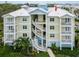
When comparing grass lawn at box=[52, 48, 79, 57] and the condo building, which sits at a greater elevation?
the condo building

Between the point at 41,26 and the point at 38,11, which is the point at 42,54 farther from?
the point at 38,11

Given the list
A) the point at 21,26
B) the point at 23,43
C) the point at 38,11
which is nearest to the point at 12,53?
the point at 23,43

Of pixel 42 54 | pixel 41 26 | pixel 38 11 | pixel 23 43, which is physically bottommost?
pixel 42 54

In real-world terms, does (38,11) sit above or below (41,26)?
above

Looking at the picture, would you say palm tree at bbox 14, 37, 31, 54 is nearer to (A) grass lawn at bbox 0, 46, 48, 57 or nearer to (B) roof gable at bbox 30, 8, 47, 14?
(A) grass lawn at bbox 0, 46, 48, 57

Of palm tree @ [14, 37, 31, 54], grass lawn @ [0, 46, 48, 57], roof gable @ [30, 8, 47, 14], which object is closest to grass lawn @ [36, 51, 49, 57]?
grass lawn @ [0, 46, 48, 57]

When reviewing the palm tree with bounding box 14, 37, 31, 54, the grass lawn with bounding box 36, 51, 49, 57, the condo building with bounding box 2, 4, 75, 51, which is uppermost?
the condo building with bounding box 2, 4, 75, 51

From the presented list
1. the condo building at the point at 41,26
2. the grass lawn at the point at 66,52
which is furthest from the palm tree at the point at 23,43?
the grass lawn at the point at 66,52
